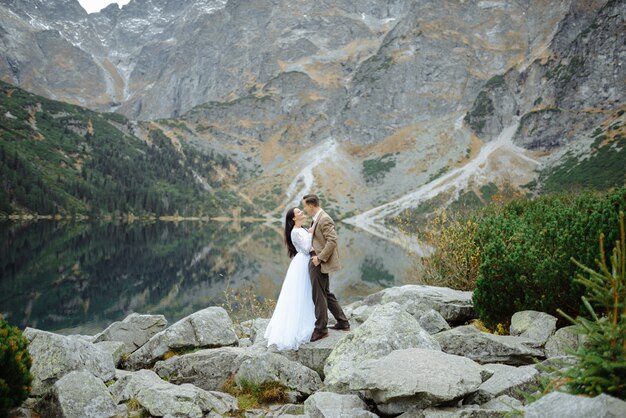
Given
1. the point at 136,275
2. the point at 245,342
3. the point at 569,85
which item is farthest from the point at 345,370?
the point at 569,85

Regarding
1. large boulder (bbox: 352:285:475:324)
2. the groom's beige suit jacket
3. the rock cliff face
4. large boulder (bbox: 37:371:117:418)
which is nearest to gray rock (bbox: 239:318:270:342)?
large boulder (bbox: 352:285:475:324)

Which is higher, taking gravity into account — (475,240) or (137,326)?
(475,240)

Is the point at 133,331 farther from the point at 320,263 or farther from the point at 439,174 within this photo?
the point at 439,174

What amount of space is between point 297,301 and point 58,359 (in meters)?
5.14

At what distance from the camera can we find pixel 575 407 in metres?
3.72

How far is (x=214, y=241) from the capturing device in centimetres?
8919

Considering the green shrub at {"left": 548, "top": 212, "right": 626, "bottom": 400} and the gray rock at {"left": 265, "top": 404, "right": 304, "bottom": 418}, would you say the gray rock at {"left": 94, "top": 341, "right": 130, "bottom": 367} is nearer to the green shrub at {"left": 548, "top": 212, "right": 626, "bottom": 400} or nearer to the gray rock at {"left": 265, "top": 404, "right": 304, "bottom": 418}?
the gray rock at {"left": 265, "top": 404, "right": 304, "bottom": 418}

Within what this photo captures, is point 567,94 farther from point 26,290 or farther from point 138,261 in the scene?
point 26,290

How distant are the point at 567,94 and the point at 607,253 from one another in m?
179

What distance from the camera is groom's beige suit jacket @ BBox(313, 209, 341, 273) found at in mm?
10461

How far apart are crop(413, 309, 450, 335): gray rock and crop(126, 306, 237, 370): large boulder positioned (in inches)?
214

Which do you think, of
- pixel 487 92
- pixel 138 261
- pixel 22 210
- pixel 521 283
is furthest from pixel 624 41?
pixel 22 210

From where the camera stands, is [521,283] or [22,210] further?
[22,210]

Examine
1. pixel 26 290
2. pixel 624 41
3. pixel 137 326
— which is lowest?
pixel 26 290
